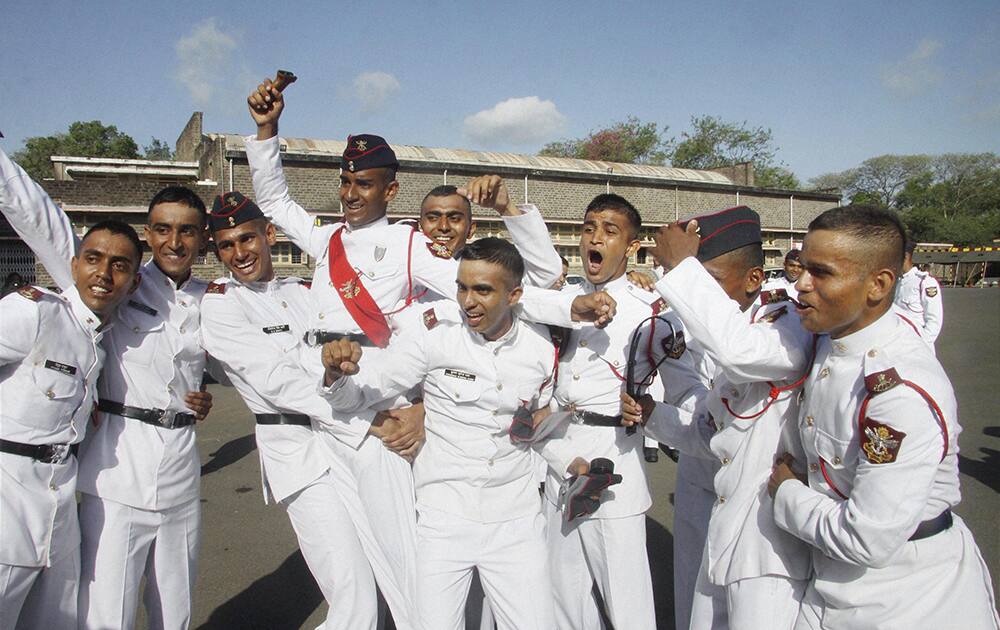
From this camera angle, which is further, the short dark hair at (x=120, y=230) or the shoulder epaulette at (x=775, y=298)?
the short dark hair at (x=120, y=230)

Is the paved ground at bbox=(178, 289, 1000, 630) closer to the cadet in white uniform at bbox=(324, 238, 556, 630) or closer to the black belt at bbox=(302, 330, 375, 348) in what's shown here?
the cadet in white uniform at bbox=(324, 238, 556, 630)

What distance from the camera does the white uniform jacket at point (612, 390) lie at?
3.09 m

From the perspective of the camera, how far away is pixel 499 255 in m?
2.84

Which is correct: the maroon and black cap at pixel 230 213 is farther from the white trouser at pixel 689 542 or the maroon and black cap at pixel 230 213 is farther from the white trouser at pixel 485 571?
the white trouser at pixel 689 542

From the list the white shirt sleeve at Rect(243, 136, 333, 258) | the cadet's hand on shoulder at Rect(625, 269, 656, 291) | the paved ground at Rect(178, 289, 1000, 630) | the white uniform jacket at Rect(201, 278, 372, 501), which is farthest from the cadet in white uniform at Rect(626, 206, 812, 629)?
the white shirt sleeve at Rect(243, 136, 333, 258)

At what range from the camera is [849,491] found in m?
2.03

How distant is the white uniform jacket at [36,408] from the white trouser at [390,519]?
117 cm

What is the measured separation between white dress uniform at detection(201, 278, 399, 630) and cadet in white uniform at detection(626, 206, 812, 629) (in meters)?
1.62

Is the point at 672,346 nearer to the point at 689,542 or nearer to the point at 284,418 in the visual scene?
the point at 689,542

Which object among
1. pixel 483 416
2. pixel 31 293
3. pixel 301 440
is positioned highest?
pixel 31 293

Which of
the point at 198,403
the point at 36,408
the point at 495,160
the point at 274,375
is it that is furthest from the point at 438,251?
the point at 495,160

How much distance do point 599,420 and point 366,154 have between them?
1.80 metres

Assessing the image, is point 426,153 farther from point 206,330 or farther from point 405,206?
point 206,330

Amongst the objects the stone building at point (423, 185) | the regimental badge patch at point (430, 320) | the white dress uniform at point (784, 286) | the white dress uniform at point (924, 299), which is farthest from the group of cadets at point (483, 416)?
the stone building at point (423, 185)
